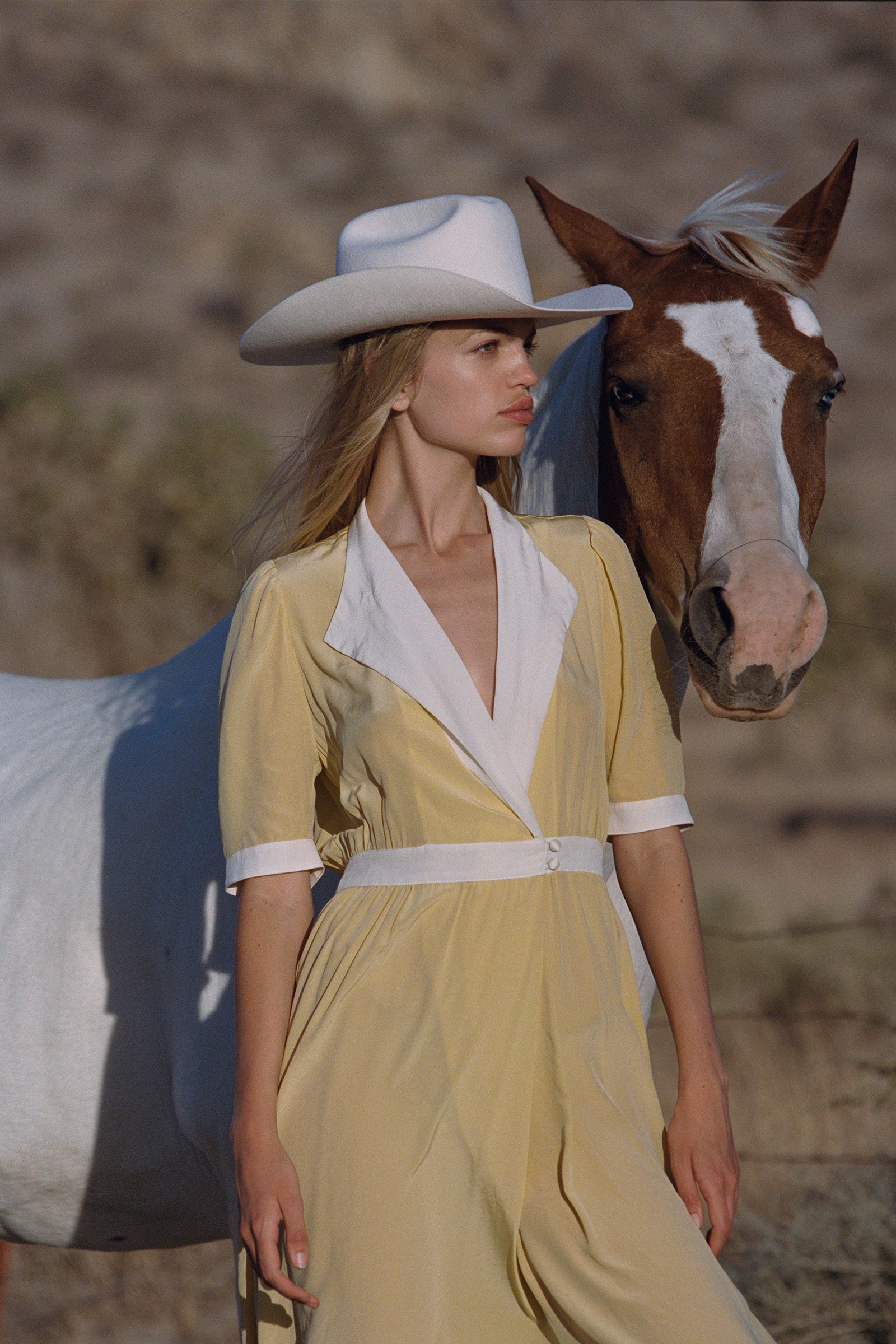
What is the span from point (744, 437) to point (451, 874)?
844 millimetres

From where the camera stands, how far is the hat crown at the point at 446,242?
189cm

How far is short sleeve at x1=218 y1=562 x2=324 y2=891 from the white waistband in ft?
0.33

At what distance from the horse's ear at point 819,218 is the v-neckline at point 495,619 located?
0.95 m

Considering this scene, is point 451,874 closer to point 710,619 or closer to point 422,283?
point 710,619

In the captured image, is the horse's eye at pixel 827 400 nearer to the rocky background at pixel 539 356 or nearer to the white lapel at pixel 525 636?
the rocky background at pixel 539 356

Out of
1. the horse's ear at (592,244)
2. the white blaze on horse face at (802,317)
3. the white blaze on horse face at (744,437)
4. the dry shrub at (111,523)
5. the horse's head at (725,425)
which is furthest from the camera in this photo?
the dry shrub at (111,523)

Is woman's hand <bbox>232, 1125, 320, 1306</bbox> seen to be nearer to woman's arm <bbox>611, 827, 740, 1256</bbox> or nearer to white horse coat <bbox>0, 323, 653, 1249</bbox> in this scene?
woman's arm <bbox>611, 827, 740, 1256</bbox>

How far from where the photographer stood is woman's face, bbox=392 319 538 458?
191 cm

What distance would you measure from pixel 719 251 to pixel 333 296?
0.77 metres

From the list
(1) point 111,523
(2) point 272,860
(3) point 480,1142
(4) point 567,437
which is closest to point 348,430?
(2) point 272,860

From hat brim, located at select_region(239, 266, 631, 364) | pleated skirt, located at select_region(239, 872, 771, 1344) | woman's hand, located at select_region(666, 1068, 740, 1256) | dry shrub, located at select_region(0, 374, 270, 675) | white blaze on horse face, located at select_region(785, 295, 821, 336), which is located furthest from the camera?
dry shrub, located at select_region(0, 374, 270, 675)

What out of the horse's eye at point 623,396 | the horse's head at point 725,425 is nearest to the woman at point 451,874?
the horse's head at point 725,425

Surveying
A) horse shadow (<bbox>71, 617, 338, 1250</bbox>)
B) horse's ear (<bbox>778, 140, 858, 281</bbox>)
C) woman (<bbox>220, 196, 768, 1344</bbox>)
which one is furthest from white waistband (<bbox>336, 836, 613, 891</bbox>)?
horse's ear (<bbox>778, 140, 858, 281</bbox>)

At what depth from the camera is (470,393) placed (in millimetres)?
1913
